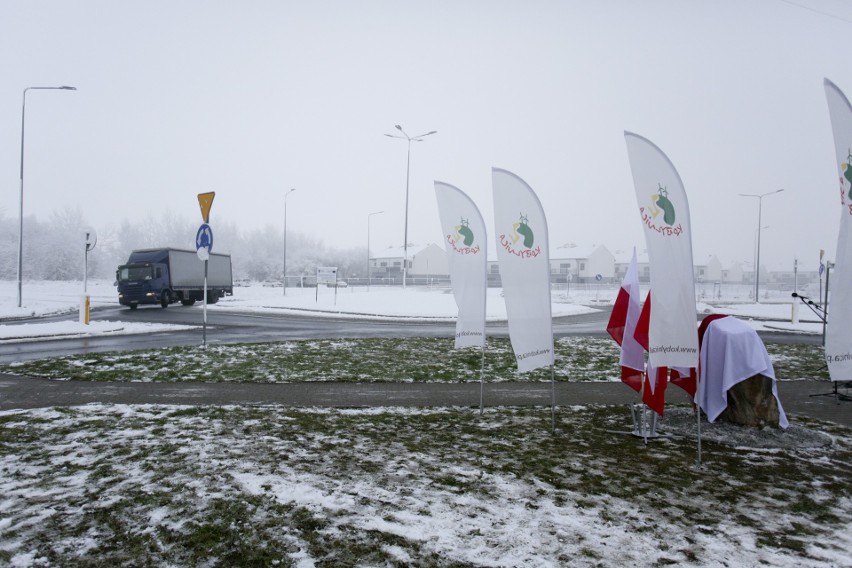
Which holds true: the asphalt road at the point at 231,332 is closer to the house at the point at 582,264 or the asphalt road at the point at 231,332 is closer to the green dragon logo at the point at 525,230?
the green dragon logo at the point at 525,230

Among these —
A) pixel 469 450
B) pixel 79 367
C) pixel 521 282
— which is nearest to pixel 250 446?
pixel 469 450

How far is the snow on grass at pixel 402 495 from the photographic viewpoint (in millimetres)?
3443

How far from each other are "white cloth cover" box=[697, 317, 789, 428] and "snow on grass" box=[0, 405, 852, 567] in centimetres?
55

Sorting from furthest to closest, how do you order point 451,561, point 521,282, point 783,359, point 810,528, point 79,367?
point 783,359
point 79,367
point 521,282
point 810,528
point 451,561

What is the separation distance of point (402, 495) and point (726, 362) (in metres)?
A: 4.05

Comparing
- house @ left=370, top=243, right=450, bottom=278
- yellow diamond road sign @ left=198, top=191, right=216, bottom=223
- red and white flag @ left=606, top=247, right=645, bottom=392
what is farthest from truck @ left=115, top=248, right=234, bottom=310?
house @ left=370, top=243, right=450, bottom=278

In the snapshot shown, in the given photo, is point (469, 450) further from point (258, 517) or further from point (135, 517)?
point (135, 517)

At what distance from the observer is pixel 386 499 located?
14.0ft

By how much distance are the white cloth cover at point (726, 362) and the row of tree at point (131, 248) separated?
220 ft

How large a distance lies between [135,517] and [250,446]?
1753 millimetres

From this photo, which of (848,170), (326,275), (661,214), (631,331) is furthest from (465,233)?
(326,275)

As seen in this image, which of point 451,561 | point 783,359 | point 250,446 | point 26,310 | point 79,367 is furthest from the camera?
point 26,310

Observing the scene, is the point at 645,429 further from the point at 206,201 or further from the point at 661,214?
the point at 206,201

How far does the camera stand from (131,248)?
98625 millimetres
